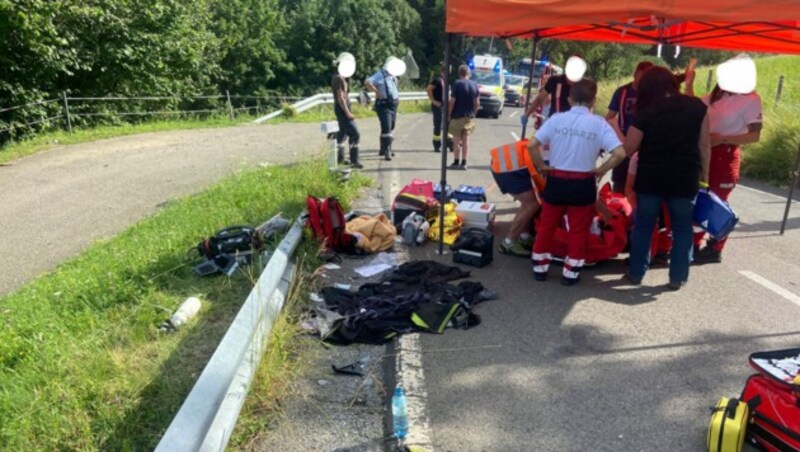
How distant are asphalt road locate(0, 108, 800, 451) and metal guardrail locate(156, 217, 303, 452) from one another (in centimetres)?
106

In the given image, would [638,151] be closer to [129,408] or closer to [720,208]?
[720,208]

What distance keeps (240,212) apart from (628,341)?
4.83m

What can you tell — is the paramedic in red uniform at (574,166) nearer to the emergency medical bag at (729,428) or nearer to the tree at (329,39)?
the emergency medical bag at (729,428)

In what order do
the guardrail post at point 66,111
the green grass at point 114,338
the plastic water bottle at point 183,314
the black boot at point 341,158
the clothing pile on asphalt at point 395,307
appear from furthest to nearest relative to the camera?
1. the guardrail post at point 66,111
2. the black boot at point 341,158
3. the plastic water bottle at point 183,314
4. the clothing pile on asphalt at point 395,307
5. the green grass at point 114,338

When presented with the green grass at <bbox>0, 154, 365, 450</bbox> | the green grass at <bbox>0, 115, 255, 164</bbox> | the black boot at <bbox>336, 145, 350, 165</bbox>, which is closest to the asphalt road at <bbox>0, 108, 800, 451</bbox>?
the green grass at <bbox>0, 154, 365, 450</bbox>

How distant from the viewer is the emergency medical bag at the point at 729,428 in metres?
2.86

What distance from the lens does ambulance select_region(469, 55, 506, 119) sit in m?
24.4

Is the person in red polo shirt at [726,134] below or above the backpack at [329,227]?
above

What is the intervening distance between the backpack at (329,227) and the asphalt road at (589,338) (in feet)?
2.48

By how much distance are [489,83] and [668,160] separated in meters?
21.7

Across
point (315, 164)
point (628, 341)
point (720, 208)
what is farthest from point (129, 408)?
point (315, 164)

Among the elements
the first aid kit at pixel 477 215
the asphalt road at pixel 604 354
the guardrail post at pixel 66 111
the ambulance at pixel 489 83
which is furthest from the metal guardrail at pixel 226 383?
the ambulance at pixel 489 83

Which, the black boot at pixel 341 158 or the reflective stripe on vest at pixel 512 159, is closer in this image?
the reflective stripe on vest at pixel 512 159

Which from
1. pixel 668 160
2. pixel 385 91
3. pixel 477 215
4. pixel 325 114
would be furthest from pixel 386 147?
pixel 325 114
